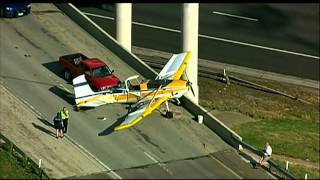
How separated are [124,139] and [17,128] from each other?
528cm

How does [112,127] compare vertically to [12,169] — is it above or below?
above

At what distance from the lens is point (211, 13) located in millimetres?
54375

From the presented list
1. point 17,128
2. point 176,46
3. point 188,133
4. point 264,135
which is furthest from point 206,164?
point 176,46

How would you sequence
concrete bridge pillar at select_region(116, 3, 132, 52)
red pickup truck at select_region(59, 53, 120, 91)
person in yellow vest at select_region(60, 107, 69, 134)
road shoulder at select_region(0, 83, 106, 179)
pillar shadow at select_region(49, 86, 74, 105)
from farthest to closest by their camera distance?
1. concrete bridge pillar at select_region(116, 3, 132, 52)
2. pillar shadow at select_region(49, 86, 74, 105)
3. red pickup truck at select_region(59, 53, 120, 91)
4. person in yellow vest at select_region(60, 107, 69, 134)
5. road shoulder at select_region(0, 83, 106, 179)

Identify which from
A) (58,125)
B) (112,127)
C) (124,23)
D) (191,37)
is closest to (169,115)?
(112,127)

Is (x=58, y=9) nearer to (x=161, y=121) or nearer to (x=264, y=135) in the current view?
(x=161, y=121)

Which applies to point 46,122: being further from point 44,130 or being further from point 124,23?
point 124,23

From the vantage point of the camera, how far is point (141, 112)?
33531 millimetres

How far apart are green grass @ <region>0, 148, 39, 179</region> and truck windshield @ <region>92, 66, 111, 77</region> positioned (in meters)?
8.43

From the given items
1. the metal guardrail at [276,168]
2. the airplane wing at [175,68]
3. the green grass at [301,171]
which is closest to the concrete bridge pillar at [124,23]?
the airplane wing at [175,68]

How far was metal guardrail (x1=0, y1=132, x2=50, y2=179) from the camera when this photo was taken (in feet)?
95.7

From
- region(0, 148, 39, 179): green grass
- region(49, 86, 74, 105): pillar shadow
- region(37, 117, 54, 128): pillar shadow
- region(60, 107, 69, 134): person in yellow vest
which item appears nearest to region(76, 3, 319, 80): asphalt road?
region(49, 86, 74, 105): pillar shadow

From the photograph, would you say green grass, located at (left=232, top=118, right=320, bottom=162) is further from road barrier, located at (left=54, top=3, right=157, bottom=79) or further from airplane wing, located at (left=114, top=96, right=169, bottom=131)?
road barrier, located at (left=54, top=3, right=157, bottom=79)

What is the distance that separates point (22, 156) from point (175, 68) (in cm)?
1042
